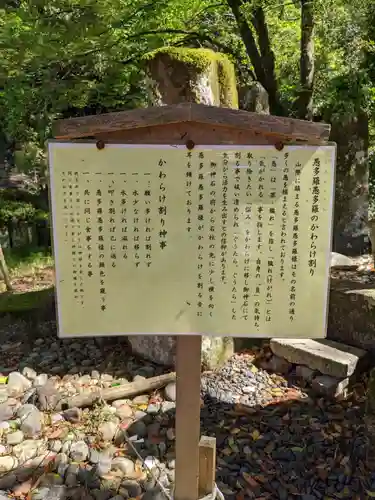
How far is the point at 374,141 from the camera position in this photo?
11602 mm

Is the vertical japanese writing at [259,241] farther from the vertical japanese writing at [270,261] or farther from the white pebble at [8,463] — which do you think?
the white pebble at [8,463]

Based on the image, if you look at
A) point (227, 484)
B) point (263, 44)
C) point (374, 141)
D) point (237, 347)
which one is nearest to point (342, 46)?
point (263, 44)

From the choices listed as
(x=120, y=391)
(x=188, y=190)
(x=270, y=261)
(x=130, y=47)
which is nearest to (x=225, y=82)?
(x=130, y=47)

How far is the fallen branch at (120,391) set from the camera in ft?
13.6

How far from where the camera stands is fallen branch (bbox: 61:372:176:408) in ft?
13.6

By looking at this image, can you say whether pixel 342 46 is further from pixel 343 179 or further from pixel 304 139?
pixel 304 139

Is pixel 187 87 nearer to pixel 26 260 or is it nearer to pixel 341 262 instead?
pixel 341 262

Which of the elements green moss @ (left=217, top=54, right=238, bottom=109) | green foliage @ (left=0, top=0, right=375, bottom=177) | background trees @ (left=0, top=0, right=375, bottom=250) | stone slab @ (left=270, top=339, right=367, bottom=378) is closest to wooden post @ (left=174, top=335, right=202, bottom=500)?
stone slab @ (left=270, top=339, right=367, bottom=378)

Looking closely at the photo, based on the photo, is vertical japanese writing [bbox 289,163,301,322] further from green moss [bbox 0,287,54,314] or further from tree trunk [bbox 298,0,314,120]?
tree trunk [bbox 298,0,314,120]

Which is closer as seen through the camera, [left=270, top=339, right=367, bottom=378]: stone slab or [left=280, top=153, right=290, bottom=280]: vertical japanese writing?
[left=280, top=153, right=290, bottom=280]: vertical japanese writing

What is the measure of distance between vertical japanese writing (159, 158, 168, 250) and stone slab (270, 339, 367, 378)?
277 cm

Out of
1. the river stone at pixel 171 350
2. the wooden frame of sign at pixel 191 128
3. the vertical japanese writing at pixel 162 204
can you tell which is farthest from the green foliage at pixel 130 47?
the vertical japanese writing at pixel 162 204

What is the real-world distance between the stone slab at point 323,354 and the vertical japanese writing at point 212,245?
2476mm

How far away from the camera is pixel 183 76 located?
4531 millimetres
